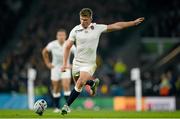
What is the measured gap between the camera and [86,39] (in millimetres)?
18266

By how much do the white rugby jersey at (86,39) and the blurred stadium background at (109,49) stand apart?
39.8ft

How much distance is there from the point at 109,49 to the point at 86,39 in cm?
1942

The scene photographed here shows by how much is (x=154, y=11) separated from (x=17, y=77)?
9711mm

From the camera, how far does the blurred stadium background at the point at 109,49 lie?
3098 cm

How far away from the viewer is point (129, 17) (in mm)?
38156

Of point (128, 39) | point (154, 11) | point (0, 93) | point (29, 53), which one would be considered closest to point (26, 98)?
point (0, 93)

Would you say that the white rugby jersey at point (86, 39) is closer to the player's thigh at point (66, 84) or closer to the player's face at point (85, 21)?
the player's face at point (85, 21)

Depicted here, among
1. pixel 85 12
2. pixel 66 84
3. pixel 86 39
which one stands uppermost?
pixel 85 12

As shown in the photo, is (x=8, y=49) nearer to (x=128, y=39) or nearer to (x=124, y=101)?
(x=128, y=39)

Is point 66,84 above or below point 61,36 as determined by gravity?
below

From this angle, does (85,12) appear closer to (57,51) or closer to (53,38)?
(57,51)

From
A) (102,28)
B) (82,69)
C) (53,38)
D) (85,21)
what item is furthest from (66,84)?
(53,38)

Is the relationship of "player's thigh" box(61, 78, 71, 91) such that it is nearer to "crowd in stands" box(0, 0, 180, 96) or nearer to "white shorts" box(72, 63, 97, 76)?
"white shorts" box(72, 63, 97, 76)

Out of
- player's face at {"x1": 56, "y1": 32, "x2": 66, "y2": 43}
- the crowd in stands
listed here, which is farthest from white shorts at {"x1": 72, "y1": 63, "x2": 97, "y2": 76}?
the crowd in stands
